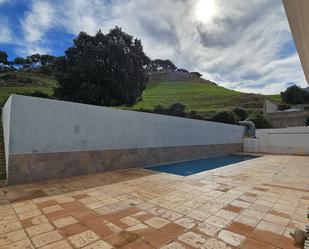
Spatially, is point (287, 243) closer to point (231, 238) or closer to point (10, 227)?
point (231, 238)

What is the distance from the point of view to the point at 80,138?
6379 millimetres

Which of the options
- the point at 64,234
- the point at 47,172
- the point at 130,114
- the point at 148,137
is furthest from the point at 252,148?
the point at 64,234

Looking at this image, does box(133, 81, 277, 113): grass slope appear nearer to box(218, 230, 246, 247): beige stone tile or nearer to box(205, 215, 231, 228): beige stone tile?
box(205, 215, 231, 228): beige stone tile

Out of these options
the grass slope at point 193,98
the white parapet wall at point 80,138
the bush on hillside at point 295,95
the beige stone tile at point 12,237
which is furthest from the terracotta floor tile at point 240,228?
the bush on hillside at point 295,95

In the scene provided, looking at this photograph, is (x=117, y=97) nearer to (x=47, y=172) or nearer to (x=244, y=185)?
(x=47, y=172)

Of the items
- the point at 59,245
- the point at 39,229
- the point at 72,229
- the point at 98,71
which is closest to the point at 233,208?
the point at 72,229

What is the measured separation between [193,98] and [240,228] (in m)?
33.2

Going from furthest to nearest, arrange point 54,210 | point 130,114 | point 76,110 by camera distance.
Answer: point 130,114, point 76,110, point 54,210

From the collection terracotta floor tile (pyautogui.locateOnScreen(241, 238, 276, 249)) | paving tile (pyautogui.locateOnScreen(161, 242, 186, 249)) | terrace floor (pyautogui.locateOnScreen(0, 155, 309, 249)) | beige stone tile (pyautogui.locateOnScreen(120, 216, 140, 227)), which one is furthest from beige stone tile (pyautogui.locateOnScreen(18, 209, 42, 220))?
terracotta floor tile (pyautogui.locateOnScreen(241, 238, 276, 249))

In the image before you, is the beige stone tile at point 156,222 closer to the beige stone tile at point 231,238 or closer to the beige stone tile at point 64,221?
the beige stone tile at point 231,238

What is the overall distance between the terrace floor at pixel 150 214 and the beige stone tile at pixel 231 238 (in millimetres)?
12

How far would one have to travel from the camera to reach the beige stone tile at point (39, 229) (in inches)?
102

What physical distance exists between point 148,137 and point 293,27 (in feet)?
24.0

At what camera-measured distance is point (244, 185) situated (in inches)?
208
